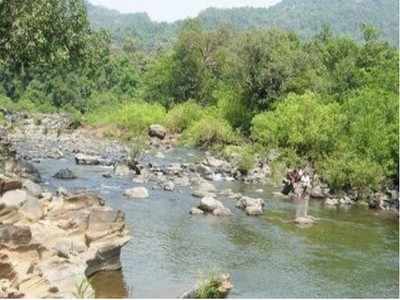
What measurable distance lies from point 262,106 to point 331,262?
3556cm

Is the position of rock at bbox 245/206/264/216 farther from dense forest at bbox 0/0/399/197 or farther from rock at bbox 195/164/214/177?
rock at bbox 195/164/214/177

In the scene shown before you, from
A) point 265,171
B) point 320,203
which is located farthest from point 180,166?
point 320,203

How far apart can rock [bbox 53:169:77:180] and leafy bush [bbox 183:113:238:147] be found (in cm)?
2042

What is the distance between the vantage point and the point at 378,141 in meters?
36.7

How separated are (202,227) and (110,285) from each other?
807 cm

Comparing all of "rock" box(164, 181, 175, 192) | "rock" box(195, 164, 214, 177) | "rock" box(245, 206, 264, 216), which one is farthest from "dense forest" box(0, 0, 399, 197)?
"rock" box(245, 206, 264, 216)

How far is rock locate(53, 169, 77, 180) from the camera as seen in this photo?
3399cm

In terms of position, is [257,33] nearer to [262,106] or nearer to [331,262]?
[262,106]

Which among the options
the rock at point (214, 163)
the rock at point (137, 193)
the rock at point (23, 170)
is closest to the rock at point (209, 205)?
the rock at point (137, 193)

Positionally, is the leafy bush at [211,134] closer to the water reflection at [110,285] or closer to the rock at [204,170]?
the rock at [204,170]

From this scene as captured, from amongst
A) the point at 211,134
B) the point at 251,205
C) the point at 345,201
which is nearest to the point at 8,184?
the point at 251,205

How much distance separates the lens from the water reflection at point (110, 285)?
17.2 meters

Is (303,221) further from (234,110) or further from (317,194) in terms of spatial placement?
(234,110)

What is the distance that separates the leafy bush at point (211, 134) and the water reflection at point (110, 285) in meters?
35.1
